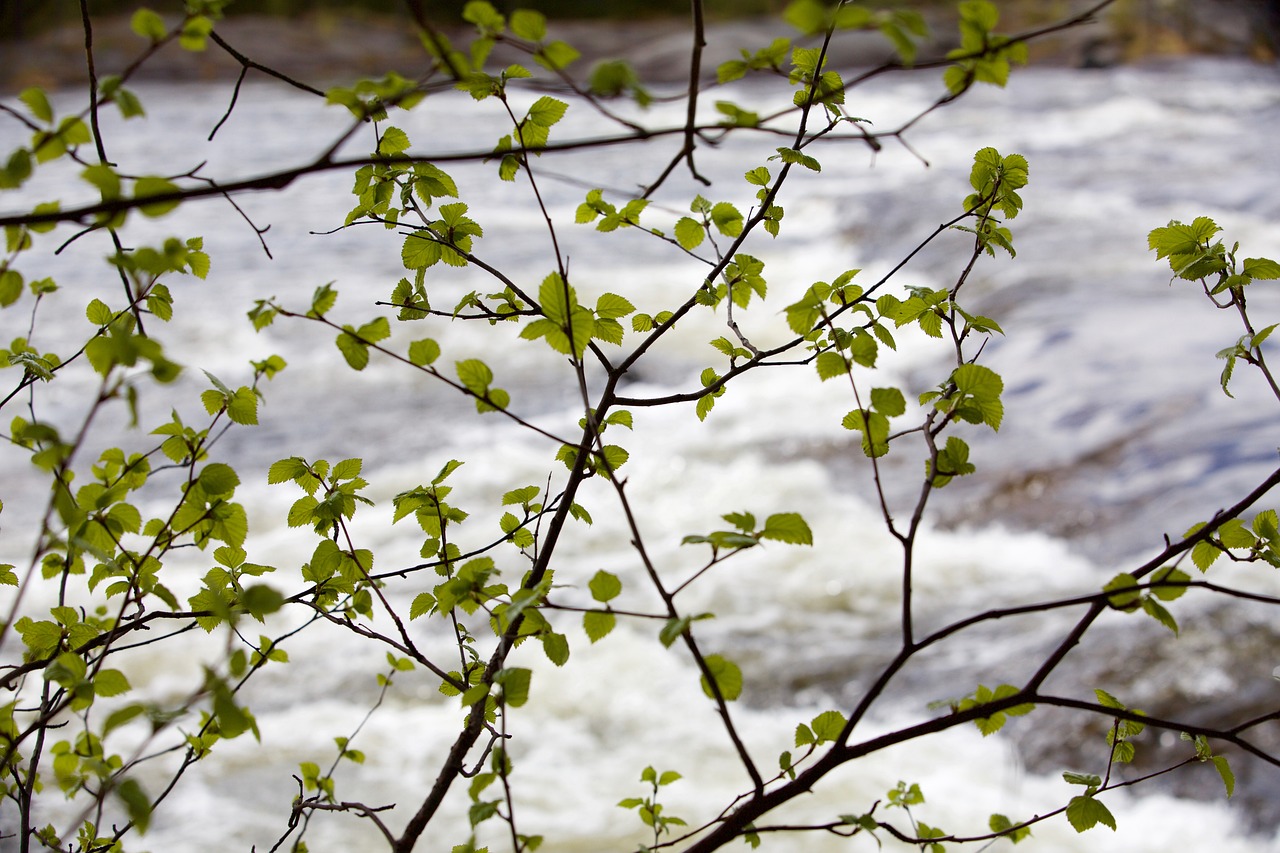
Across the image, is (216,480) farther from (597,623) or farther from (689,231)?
(689,231)

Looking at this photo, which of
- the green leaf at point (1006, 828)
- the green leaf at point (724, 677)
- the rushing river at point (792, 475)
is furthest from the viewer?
the rushing river at point (792, 475)

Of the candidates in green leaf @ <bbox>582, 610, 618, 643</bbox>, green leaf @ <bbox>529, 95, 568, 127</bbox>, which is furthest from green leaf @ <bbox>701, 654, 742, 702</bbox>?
green leaf @ <bbox>529, 95, 568, 127</bbox>

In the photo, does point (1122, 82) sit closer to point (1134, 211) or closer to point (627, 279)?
point (1134, 211)

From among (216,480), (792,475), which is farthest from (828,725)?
(792,475)

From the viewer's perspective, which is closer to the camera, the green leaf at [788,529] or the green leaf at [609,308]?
the green leaf at [788,529]

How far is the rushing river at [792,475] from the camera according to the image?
251 cm

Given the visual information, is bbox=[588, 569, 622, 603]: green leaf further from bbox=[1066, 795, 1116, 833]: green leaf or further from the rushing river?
bbox=[1066, 795, 1116, 833]: green leaf

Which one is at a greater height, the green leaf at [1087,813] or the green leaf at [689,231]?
the green leaf at [689,231]

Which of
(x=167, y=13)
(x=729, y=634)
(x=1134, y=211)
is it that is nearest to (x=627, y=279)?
(x=1134, y=211)

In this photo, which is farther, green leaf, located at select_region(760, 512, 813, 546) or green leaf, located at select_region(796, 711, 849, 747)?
green leaf, located at select_region(796, 711, 849, 747)

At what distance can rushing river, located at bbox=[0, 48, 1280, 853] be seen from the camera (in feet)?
8.23

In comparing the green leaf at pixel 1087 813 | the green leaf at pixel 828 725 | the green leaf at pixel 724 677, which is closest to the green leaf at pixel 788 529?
the green leaf at pixel 724 677

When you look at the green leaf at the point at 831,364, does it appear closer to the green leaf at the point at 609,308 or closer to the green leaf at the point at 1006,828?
the green leaf at the point at 609,308

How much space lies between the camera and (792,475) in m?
4.10
